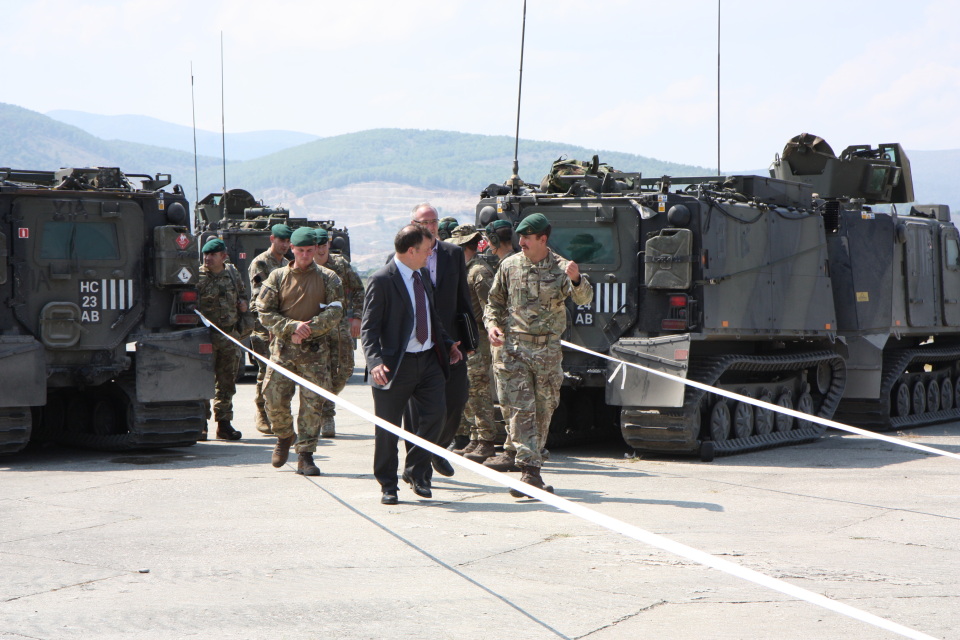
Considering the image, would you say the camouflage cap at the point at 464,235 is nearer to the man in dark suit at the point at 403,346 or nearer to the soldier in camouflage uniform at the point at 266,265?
the soldier in camouflage uniform at the point at 266,265

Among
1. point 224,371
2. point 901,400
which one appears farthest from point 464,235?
point 901,400

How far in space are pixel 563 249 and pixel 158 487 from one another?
4.72 metres

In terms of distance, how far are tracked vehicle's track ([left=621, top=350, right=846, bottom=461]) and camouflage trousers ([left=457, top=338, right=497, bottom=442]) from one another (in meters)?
1.43

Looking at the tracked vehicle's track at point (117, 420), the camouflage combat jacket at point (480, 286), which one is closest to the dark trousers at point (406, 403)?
the camouflage combat jacket at point (480, 286)

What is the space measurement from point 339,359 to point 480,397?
1.27 meters

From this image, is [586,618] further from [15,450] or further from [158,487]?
[15,450]

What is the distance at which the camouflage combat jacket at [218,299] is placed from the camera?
12797 mm

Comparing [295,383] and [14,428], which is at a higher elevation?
[295,383]

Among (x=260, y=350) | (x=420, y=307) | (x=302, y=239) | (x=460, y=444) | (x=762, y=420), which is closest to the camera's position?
(x=420, y=307)

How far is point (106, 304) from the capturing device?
1136 centimetres

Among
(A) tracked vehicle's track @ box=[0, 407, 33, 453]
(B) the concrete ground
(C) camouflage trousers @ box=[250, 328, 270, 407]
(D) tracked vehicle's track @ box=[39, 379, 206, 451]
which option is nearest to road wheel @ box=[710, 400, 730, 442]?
(B) the concrete ground

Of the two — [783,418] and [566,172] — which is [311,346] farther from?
[783,418]

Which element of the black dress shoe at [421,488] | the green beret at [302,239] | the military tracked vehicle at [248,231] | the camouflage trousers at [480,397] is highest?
the military tracked vehicle at [248,231]

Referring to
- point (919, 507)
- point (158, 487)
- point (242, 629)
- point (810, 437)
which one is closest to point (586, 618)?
point (242, 629)
